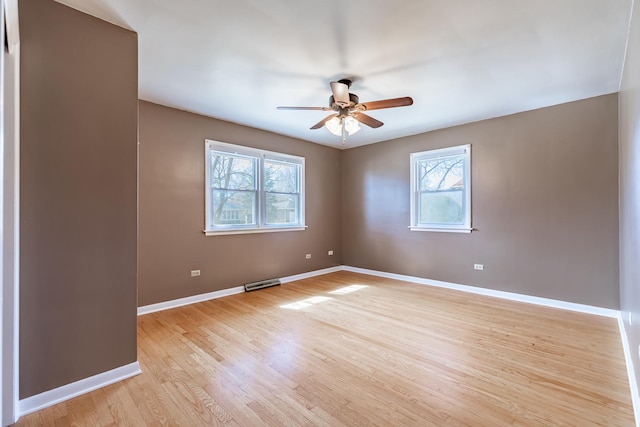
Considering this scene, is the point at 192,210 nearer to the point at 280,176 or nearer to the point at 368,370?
the point at 280,176

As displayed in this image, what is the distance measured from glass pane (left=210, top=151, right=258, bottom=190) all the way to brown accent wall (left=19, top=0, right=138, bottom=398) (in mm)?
1992

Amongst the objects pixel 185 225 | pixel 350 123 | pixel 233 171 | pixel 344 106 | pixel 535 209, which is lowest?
pixel 185 225

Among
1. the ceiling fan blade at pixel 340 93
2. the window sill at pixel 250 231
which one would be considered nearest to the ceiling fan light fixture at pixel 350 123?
the ceiling fan blade at pixel 340 93

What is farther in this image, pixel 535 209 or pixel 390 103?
pixel 535 209

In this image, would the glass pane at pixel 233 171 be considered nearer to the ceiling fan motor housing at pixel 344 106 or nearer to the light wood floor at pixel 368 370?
the light wood floor at pixel 368 370

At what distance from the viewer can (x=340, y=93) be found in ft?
9.18

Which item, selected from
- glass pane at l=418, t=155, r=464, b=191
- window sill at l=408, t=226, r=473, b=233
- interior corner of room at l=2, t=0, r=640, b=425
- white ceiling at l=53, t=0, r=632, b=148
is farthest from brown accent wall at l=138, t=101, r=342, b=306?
glass pane at l=418, t=155, r=464, b=191

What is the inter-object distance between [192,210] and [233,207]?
647 mm

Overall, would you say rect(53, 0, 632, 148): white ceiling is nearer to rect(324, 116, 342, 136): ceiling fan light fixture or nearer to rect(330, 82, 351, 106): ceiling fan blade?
rect(330, 82, 351, 106): ceiling fan blade

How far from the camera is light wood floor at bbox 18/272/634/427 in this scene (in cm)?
178

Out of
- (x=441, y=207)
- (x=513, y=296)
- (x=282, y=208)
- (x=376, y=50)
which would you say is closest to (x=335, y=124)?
(x=376, y=50)

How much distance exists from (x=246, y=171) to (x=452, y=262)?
3.67 meters

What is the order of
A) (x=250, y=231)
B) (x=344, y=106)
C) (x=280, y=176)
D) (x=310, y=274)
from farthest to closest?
(x=310, y=274), (x=280, y=176), (x=250, y=231), (x=344, y=106)

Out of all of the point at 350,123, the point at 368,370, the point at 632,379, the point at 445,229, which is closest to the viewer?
the point at 632,379
